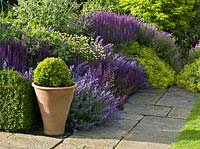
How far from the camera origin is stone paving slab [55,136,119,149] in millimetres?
5023

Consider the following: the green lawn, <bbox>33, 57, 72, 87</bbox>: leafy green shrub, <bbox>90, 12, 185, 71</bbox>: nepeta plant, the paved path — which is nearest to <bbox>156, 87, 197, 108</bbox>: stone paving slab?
the paved path

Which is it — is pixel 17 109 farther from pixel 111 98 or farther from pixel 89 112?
pixel 111 98

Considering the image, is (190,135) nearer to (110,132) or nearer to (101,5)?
(110,132)

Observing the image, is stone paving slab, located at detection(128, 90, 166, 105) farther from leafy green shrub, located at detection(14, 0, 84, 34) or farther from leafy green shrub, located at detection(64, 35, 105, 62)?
leafy green shrub, located at detection(14, 0, 84, 34)

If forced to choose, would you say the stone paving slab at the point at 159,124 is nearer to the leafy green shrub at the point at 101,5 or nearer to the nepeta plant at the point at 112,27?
the nepeta plant at the point at 112,27

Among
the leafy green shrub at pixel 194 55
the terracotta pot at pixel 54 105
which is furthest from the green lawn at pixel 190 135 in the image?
the leafy green shrub at pixel 194 55

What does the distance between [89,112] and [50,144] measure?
82cm

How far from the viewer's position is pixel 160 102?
738cm

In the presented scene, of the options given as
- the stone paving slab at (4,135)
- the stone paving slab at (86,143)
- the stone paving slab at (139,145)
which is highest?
the stone paving slab at (4,135)

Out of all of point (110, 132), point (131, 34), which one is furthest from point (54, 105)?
point (131, 34)

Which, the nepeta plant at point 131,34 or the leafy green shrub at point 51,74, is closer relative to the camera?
the leafy green shrub at point 51,74

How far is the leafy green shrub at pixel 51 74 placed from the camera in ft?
17.3

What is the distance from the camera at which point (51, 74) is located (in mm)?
5289

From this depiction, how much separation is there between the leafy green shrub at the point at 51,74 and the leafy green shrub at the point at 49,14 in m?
2.66
